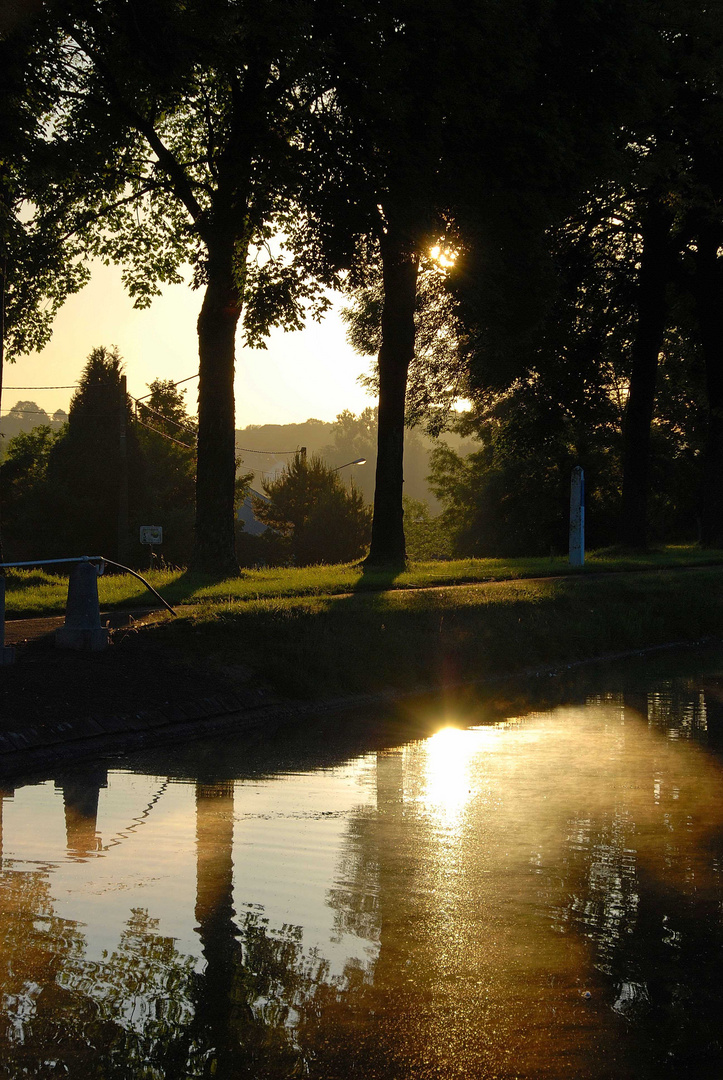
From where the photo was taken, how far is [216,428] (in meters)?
21.2

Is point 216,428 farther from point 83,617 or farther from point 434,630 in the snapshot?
point 83,617

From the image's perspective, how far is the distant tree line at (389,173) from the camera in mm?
16500

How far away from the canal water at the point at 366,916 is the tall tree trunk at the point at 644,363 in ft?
78.2

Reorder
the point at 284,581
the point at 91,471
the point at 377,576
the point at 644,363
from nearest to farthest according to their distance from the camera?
1. the point at 284,581
2. the point at 377,576
3. the point at 644,363
4. the point at 91,471

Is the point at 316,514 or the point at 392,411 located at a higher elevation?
the point at 392,411

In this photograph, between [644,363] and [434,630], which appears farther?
[644,363]

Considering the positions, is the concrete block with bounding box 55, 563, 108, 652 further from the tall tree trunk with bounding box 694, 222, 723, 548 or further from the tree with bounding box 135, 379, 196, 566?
the tree with bounding box 135, 379, 196, 566

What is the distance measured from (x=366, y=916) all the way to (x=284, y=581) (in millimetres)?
14830

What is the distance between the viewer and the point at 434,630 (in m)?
13.8

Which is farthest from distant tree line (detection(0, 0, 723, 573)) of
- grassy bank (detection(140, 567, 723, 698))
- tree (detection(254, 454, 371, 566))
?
tree (detection(254, 454, 371, 566))

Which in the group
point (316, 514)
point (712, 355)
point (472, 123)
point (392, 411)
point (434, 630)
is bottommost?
point (434, 630)

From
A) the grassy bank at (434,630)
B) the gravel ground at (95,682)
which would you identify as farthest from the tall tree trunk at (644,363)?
the gravel ground at (95,682)

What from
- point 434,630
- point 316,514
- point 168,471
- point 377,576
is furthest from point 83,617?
point 168,471

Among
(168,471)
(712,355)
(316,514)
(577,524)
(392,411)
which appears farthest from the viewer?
(168,471)
